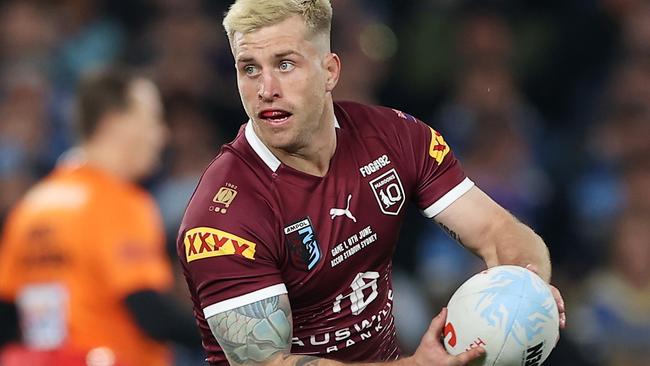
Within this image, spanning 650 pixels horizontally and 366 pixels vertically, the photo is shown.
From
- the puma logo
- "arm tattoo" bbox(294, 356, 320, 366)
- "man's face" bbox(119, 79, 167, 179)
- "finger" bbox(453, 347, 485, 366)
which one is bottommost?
"man's face" bbox(119, 79, 167, 179)

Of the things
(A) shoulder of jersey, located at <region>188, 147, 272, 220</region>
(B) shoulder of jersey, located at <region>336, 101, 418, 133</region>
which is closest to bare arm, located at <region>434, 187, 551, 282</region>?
(B) shoulder of jersey, located at <region>336, 101, 418, 133</region>

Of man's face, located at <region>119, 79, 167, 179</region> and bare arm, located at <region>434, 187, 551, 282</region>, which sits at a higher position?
bare arm, located at <region>434, 187, 551, 282</region>

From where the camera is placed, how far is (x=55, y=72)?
10.3 metres

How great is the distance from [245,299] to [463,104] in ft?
16.7

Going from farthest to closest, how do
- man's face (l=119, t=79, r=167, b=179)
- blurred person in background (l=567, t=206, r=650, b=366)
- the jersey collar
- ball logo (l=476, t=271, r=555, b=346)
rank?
1. blurred person in background (l=567, t=206, r=650, b=366)
2. man's face (l=119, t=79, r=167, b=179)
3. the jersey collar
4. ball logo (l=476, t=271, r=555, b=346)

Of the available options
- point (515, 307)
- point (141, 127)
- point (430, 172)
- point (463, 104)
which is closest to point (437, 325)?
point (515, 307)

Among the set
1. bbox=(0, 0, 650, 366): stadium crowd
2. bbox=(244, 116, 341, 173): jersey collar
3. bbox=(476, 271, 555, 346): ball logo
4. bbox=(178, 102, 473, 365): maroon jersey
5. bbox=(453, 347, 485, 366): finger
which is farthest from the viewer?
bbox=(0, 0, 650, 366): stadium crowd

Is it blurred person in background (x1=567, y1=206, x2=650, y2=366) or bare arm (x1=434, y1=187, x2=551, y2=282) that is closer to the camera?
bare arm (x1=434, y1=187, x2=551, y2=282)

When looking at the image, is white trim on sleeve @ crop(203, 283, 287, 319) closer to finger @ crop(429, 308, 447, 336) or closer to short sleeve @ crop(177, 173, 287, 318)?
short sleeve @ crop(177, 173, 287, 318)

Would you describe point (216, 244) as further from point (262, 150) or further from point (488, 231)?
point (488, 231)

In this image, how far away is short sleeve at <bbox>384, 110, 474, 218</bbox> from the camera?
200 inches

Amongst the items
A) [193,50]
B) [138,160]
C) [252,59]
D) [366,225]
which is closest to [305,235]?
[366,225]

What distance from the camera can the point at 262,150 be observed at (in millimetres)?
4840

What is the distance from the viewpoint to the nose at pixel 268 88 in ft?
15.1
